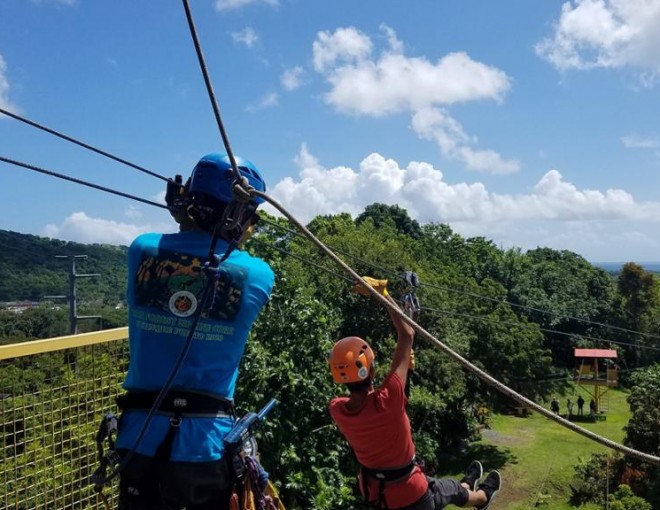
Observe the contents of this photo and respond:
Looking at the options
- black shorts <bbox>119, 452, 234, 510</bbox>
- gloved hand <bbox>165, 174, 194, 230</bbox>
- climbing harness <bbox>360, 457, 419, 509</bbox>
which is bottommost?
climbing harness <bbox>360, 457, 419, 509</bbox>

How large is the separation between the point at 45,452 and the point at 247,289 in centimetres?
288

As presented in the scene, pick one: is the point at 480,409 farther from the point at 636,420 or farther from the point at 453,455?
the point at 636,420

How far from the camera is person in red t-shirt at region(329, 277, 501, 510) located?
3.35m

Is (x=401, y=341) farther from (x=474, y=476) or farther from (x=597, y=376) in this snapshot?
(x=597, y=376)

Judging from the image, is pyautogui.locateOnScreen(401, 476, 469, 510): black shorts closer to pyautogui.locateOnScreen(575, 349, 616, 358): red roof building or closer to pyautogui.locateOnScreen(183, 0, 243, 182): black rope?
pyautogui.locateOnScreen(183, 0, 243, 182): black rope

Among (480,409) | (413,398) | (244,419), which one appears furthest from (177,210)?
(480,409)

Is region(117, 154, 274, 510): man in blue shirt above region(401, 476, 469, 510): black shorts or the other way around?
above

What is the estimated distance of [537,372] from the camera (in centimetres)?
2545

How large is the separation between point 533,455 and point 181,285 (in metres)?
23.8

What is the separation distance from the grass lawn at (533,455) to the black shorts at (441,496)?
14.4m

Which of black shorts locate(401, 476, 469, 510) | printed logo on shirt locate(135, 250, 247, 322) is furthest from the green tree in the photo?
printed logo on shirt locate(135, 250, 247, 322)

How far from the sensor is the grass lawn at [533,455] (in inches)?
737

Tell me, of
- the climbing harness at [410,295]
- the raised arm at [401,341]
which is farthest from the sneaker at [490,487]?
the raised arm at [401,341]

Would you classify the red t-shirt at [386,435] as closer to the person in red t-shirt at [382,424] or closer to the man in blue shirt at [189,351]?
the person in red t-shirt at [382,424]
